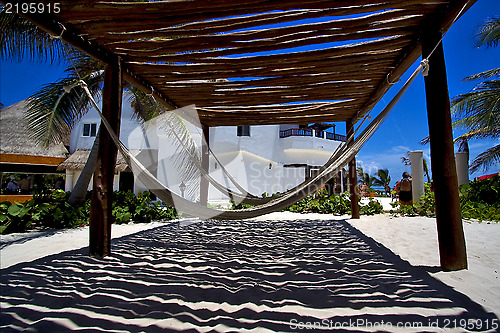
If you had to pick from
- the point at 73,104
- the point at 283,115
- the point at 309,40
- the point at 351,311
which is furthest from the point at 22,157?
the point at 351,311

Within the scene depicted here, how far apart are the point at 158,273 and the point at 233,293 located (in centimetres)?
68

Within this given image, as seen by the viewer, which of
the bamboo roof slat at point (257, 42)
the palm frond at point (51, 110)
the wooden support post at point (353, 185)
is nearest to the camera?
the bamboo roof slat at point (257, 42)

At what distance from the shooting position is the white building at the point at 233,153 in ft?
33.2

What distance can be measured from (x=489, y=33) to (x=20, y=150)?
14.1 metres

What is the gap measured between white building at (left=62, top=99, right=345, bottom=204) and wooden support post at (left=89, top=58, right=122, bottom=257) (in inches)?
231

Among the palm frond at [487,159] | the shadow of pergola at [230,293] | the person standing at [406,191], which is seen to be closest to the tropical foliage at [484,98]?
the palm frond at [487,159]

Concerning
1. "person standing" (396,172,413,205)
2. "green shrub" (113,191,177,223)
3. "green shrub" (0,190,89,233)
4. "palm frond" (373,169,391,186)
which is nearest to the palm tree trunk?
"green shrub" (0,190,89,233)

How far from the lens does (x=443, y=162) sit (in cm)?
199

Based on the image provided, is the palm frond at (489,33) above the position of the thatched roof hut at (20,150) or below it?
above

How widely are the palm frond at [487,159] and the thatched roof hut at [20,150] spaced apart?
566 inches

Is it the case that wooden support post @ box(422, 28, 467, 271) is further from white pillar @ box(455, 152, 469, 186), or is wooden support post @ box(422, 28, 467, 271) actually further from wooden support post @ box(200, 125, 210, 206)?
white pillar @ box(455, 152, 469, 186)

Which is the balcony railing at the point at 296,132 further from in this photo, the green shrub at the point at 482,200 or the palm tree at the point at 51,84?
the palm tree at the point at 51,84

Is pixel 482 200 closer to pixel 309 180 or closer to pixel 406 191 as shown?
pixel 406 191

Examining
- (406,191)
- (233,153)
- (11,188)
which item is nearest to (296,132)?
(233,153)
